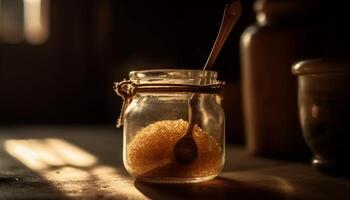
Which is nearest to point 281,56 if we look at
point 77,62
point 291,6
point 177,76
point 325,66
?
point 291,6

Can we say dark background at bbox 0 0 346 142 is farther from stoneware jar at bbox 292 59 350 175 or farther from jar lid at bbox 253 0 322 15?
stoneware jar at bbox 292 59 350 175

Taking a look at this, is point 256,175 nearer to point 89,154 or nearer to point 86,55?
point 89,154

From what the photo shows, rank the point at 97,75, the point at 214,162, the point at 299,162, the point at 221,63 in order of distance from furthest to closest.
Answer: the point at 97,75
the point at 221,63
the point at 299,162
the point at 214,162

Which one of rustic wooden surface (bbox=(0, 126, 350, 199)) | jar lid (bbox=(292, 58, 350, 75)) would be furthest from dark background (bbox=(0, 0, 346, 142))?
jar lid (bbox=(292, 58, 350, 75))

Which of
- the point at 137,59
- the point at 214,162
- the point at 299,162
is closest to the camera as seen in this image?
the point at 214,162

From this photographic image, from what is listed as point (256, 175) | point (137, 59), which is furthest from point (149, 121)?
point (137, 59)

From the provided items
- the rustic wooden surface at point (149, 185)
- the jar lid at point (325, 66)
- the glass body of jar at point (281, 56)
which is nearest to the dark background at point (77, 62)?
the glass body of jar at point (281, 56)
